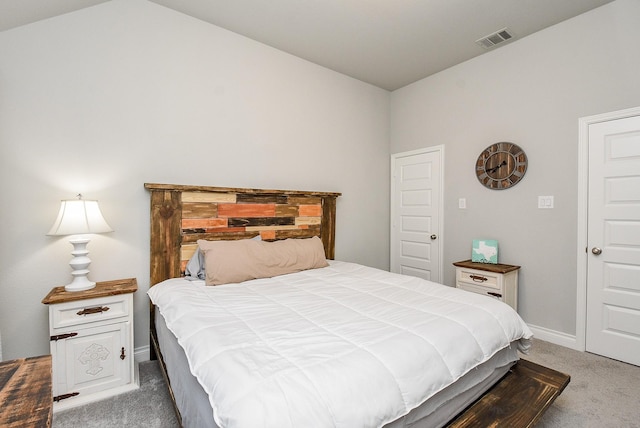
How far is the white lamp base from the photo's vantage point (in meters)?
2.09

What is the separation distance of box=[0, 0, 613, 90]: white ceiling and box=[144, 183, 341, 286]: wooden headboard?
155 centimetres

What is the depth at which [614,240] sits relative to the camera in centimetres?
255

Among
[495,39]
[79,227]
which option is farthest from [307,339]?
[495,39]

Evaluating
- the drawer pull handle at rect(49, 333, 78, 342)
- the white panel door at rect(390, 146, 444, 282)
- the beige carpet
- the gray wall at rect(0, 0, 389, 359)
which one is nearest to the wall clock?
the white panel door at rect(390, 146, 444, 282)

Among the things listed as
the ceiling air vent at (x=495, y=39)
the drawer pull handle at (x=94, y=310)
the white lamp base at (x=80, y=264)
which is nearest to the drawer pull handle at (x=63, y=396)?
the drawer pull handle at (x=94, y=310)

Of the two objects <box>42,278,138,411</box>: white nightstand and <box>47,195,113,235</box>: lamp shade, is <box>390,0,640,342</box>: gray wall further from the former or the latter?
<box>47,195,113,235</box>: lamp shade

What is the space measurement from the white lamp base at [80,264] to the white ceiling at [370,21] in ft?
4.94

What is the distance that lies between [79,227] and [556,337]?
4104 millimetres

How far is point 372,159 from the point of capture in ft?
13.8

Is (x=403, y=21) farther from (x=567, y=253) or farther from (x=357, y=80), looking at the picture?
(x=567, y=253)

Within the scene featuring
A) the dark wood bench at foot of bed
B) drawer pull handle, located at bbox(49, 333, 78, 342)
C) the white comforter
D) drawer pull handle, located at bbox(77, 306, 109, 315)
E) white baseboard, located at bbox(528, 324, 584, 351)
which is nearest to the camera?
the white comforter

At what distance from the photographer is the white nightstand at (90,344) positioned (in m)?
1.88

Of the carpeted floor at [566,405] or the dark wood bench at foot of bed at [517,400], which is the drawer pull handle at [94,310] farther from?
Answer: the dark wood bench at foot of bed at [517,400]

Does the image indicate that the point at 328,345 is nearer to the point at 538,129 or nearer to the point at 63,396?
the point at 63,396
